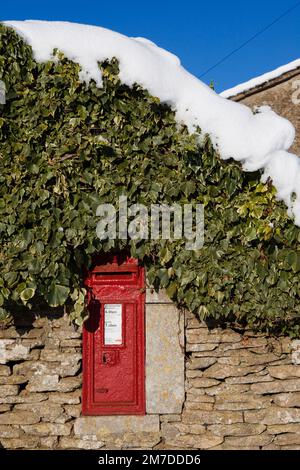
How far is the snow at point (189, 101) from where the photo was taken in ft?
17.1

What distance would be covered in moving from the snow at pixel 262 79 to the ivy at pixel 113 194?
24.2 ft

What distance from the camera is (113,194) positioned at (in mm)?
5312

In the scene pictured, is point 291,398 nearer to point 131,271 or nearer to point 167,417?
point 167,417

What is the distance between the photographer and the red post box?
543 centimetres

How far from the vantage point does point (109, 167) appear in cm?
532

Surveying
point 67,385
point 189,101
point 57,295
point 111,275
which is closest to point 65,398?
point 67,385

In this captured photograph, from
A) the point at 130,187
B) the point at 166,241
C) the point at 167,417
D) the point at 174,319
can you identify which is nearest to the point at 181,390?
the point at 167,417

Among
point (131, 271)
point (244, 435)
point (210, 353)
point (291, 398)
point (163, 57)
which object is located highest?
point (163, 57)

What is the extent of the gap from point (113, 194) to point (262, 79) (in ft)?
26.4

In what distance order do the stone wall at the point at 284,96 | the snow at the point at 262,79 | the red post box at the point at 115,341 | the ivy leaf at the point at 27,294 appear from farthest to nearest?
1. the stone wall at the point at 284,96
2. the snow at the point at 262,79
3. the red post box at the point at 115,341
4. the ivy leaf at the point at 27,294

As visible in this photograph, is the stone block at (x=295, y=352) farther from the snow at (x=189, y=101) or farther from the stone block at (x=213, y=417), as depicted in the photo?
the snow at (x=189, y=101)

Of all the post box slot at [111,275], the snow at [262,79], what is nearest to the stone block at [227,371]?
the post box slot at [111,275]

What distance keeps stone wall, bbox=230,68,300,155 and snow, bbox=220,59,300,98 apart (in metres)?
0.09

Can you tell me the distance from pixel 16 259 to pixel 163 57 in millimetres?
2373
